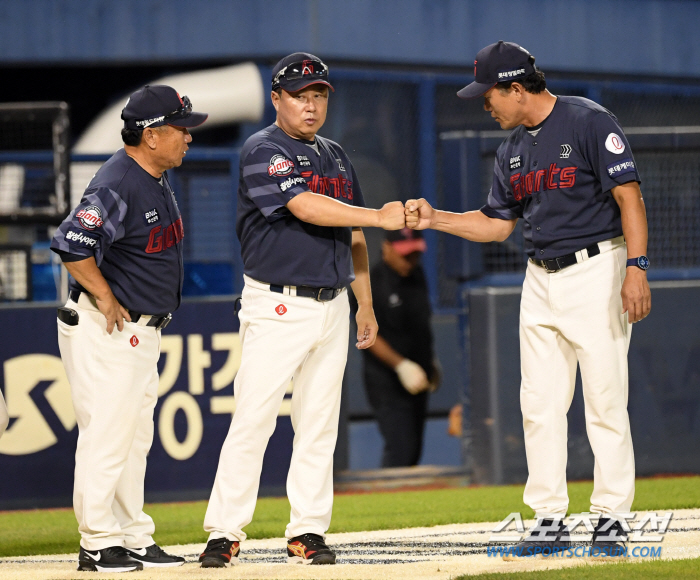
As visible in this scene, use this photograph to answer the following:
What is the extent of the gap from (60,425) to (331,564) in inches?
126

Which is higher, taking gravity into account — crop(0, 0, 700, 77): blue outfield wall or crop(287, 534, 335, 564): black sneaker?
crop(0, 0, 700, 77): blue outfield wall

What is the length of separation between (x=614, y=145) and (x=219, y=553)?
2.37m

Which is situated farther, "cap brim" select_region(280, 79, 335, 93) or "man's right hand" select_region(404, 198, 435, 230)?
"man's right hand" select_region(404, 198, 435, 230)

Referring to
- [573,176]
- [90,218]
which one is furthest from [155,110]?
[573,176]

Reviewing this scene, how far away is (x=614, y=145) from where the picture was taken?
4.36m

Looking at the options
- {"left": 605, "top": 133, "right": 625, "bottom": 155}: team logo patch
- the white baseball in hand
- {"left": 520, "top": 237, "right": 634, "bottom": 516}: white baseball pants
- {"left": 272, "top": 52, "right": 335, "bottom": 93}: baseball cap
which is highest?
{"left": 272, "top": 52, "right": 335, "bottom": 93}: baseball cap

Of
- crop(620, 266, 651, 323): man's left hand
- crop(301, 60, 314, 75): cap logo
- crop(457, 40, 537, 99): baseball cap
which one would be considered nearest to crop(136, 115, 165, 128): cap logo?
crop(301, 60, 314, 75): cap logo

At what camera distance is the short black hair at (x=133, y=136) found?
175 inches

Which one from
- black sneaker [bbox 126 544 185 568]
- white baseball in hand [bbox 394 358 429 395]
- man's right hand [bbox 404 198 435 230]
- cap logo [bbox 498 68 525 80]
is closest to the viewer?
black sneaker [bbox 126 544 185 568]

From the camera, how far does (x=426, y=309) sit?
854 centimetres

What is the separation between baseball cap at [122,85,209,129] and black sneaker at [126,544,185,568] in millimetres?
1837

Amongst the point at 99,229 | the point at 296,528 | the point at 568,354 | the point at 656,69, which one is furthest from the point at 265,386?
the point at 656,69

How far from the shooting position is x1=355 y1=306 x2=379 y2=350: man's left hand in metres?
4.70

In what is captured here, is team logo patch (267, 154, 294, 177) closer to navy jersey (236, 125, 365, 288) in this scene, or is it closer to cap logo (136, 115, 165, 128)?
navy jersey (236, 125, 365, 288)
